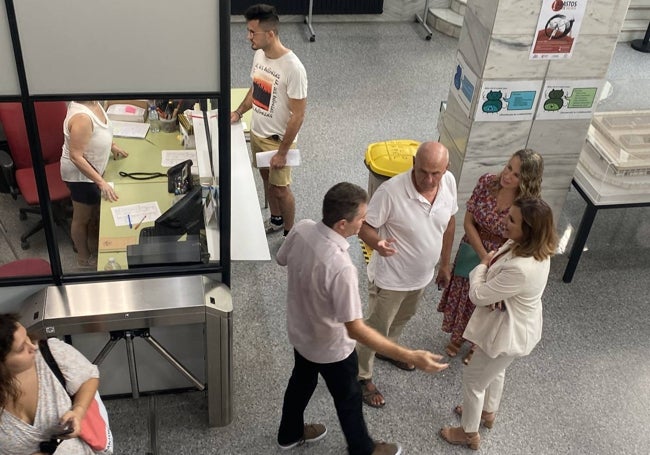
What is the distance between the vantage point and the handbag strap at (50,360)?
2.46 metres

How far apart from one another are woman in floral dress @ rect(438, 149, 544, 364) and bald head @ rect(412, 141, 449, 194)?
441 millimetres

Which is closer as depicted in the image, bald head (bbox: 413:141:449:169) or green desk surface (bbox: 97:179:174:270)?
bald head (bbox: 413:141:449:169)

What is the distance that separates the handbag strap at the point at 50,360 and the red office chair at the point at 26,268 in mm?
673

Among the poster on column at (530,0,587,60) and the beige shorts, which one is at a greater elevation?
the poster on column at (530,0,587,60)

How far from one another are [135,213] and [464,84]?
7.18 feet

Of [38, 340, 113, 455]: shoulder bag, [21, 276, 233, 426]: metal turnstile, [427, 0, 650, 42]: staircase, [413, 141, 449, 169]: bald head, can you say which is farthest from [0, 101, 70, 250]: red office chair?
[427, 0, 650, 42]: staircase

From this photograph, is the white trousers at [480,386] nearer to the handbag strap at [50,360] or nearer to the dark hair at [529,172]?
the dark hair at [529,172]

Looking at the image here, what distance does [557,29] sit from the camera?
3861mm

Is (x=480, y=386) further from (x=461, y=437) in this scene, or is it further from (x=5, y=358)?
(x=5, y=358)

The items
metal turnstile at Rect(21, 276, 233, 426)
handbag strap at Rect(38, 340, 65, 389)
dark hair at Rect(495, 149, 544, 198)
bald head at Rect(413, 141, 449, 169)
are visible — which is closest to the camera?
handbag strap at Rect(38, 340, 65, 389)

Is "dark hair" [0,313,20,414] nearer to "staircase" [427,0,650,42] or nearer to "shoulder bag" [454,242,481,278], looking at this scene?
"shoulder bag" [454,242,481,278]

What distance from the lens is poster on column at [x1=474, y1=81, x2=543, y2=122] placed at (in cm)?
402

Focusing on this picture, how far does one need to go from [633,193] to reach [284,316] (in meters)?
2.49

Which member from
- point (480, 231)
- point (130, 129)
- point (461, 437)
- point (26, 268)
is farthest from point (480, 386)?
point (130, 129)
